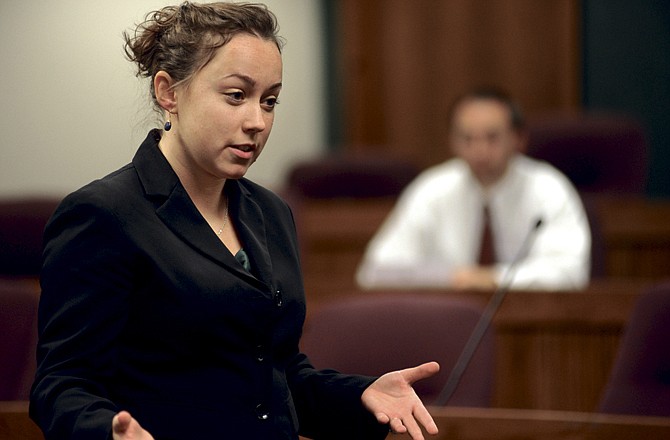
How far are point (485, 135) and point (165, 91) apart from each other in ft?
7.32

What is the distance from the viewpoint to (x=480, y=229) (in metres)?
3.24

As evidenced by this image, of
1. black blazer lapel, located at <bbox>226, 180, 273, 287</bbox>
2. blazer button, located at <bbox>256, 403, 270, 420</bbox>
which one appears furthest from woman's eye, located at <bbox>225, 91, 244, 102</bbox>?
blazer button, located at <bbox>256, 403, 270, 420</bbox>

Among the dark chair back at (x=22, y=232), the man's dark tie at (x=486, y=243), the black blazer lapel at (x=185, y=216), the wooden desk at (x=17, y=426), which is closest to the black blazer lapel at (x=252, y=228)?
the black blazer lapel at (x=185, y=216)

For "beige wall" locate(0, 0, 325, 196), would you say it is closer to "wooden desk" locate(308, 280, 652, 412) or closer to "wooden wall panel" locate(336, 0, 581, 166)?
"wooden desk" locate(308, 280, 652, 412)

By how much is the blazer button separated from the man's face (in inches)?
87.0

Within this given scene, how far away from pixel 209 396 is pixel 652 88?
420 centimetres

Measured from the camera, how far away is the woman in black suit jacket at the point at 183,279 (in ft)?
3.18

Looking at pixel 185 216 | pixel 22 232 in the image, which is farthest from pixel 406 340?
pixel 22 232

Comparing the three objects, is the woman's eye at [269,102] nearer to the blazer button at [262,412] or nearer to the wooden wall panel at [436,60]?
the blazer button at [262,412]

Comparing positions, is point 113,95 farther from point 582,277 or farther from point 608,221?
point 608,221

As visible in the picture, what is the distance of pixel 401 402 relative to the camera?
1.07 metres

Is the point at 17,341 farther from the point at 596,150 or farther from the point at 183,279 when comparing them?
the point at 596,150

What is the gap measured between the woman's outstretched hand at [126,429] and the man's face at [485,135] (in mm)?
2359

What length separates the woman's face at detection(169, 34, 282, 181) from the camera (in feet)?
3.25
